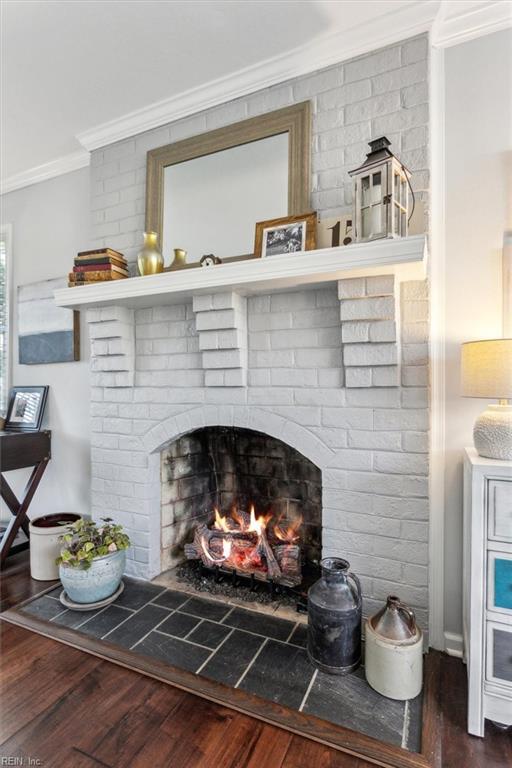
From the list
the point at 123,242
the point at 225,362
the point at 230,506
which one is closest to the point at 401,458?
the point at 225,362

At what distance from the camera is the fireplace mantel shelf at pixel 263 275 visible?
144cm

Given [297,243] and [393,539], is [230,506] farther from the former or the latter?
[297,243]

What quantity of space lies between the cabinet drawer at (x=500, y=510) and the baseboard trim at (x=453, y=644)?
63cm

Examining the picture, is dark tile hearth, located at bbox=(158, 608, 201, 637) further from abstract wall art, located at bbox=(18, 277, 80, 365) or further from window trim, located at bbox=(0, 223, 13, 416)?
window trim, located at bbox=(0, 223, 13, 416)

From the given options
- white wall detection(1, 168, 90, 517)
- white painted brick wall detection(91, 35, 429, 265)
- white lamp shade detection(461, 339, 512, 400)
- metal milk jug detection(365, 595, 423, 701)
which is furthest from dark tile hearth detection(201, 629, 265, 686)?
white painted brick wall detection(91, 35, 429, 265)

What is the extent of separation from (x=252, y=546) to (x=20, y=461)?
4.94 feet

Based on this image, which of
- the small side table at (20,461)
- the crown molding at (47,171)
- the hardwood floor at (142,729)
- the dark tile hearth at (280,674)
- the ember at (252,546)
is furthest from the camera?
the crown molding at (47,171)

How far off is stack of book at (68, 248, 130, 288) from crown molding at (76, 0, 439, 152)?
74 centimetres

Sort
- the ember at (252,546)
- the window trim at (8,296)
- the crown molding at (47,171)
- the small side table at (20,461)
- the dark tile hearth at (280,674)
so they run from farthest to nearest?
the window trim at (8,296), the crown molding at (47,171), the small side table at (20,461), the ember at (252,546), the dark tile hearth at (280,674)

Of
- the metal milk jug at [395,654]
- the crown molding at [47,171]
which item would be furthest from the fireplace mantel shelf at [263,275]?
the metal milk jug at [395,654]

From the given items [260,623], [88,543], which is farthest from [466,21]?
[88,543]

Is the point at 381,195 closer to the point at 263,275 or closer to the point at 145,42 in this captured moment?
the point at 263,275

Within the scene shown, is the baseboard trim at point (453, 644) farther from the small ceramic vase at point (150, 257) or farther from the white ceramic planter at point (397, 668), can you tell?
the small ceramic vase at point (150, 257)

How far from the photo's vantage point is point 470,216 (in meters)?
1.63
